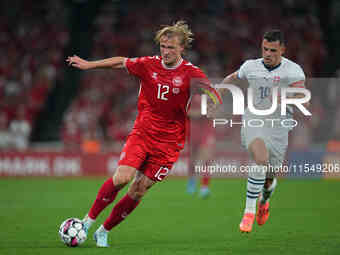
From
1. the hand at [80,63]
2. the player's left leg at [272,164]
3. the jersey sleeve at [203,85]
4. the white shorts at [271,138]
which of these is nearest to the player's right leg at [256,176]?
the white shorts at [271,138]

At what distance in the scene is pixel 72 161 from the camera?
17844 millimetres

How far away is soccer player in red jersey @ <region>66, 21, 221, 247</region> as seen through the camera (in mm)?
6488

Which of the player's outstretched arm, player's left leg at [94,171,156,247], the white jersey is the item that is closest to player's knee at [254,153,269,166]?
the white jersey

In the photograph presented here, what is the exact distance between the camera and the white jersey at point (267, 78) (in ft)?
22.7

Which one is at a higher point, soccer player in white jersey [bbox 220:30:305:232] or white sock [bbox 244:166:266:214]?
soccer player in white jersey [bbox 220:30:305:232]

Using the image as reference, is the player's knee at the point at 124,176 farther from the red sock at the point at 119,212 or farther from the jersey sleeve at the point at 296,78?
the jersey sleeve at the point at 296,78

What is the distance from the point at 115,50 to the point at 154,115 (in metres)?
15.4

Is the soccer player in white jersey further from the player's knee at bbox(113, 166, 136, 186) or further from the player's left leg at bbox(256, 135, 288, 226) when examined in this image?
the player's knee at bbox(113, 166, 136, 186)

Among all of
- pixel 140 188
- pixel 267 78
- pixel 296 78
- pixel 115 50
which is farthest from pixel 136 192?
pixel 115 50

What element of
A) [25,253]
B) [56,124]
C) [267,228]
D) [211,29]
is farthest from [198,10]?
[25,253]

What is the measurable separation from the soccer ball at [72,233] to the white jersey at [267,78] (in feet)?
7.77

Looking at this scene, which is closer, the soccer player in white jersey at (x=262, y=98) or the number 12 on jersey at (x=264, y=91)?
the soccer player in white jersey at (x=262, y=98)

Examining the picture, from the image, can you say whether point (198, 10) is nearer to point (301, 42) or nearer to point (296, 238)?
point (301, 42)

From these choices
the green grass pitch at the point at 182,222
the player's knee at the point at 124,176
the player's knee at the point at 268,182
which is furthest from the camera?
the player's knee at the point at 268,182
